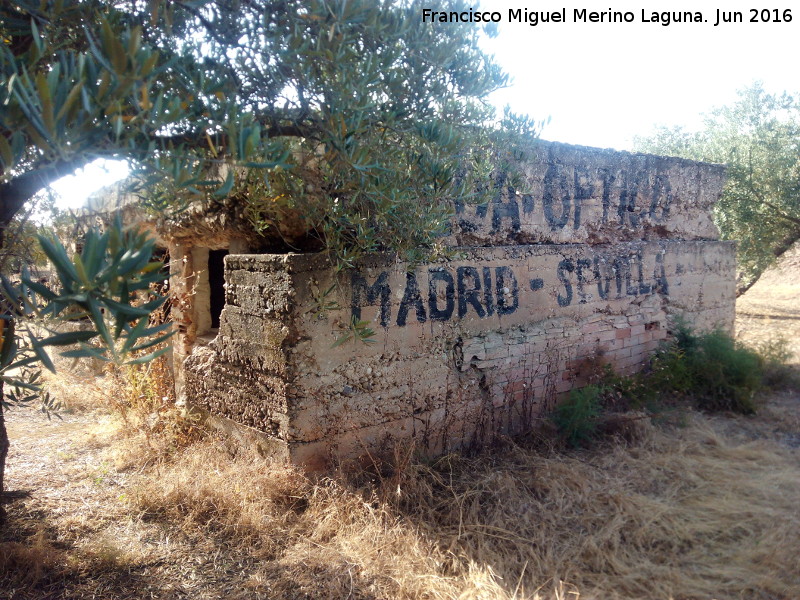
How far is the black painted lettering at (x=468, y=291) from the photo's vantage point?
16.0 feet

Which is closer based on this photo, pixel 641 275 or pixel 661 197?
pixel 641 275

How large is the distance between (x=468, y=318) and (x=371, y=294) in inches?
39.0

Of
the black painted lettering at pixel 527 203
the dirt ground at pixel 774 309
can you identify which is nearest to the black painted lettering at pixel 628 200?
the black painted lettering at pixel 527 203

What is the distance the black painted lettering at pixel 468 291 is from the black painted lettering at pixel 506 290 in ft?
0.70

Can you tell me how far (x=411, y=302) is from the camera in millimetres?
4535

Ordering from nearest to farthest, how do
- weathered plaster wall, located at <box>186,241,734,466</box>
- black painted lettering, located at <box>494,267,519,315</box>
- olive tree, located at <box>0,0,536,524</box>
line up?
olive tree, located at <box>0,0,536,524</box>, weathered plaster wall, located at <box>186,241,734,466</box>, black painted lettering, located at <box>494,267,519,315</box>

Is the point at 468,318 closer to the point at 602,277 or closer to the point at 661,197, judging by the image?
the point at 602,277

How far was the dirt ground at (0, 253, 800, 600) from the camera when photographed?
318cm

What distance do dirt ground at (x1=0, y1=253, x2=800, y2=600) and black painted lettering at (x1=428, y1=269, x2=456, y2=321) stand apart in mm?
1576

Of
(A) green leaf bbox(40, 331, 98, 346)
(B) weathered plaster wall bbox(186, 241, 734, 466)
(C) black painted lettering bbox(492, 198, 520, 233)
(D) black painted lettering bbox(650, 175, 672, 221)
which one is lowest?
(B) weathered plaster wall bbox(186, 241, 734, 466)

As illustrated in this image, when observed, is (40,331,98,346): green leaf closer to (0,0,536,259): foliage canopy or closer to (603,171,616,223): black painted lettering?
(0,0,536,259): foliage canopy

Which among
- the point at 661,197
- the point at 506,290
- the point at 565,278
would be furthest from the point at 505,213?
the point at 661,197

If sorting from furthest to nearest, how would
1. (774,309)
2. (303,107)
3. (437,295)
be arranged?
(774,309) < (437,295) < (303,107)

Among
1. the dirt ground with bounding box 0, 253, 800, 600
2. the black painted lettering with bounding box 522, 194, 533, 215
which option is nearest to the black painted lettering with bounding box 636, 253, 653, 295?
the dirt ground with bounding box 0, 253, 800, 600
